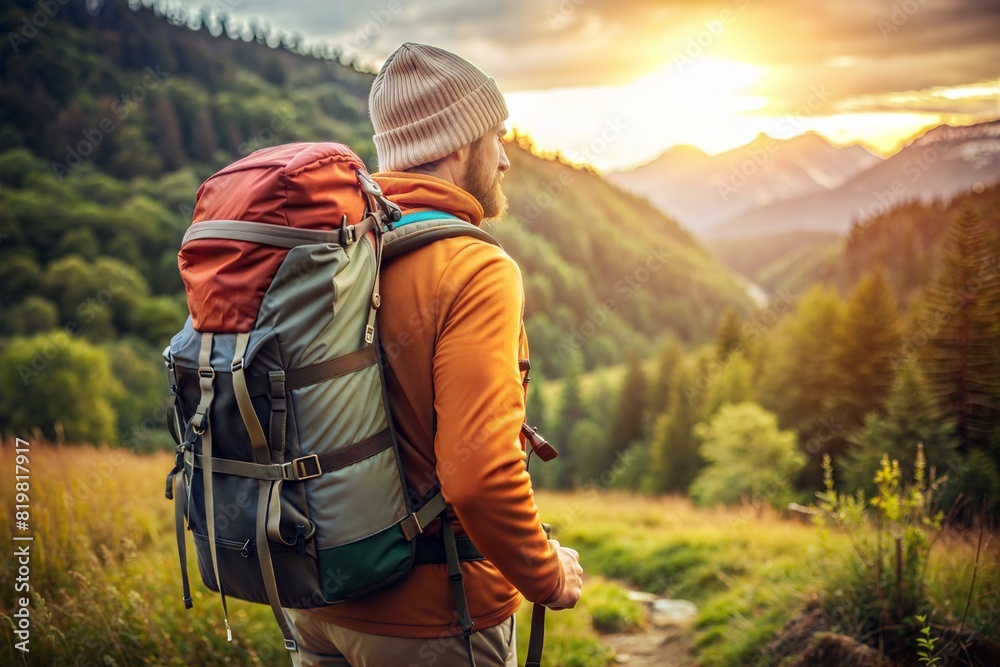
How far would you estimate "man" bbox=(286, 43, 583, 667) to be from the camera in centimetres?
149

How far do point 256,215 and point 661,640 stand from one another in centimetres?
482

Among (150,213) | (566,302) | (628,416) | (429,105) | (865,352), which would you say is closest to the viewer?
(429,105)

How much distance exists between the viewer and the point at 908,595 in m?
3.49

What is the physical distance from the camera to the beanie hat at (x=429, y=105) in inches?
74.4

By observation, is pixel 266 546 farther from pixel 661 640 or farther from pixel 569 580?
pixel 661 640

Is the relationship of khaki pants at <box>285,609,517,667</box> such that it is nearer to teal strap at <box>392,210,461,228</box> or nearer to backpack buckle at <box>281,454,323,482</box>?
backpack buckle at <box>281,454,323,482</box>

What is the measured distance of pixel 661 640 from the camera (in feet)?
16.9

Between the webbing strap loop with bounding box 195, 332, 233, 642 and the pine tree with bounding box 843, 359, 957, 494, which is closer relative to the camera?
the webbing strap loop with bounding box 195, 332, 233, 642

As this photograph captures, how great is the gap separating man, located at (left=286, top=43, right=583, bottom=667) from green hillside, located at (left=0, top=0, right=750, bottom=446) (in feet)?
54.4

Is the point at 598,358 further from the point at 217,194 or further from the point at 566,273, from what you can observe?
the point at 217,194

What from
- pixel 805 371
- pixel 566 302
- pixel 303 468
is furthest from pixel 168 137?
pixel 303 468

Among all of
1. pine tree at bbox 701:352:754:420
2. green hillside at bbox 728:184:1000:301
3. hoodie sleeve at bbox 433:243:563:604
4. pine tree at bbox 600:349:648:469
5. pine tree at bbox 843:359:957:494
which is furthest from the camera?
pine tree at bbox 600:349:648:469

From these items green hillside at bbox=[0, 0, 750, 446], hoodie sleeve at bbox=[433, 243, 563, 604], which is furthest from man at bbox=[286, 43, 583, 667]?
green hillside at bbox=[0, 0, 750, 446]

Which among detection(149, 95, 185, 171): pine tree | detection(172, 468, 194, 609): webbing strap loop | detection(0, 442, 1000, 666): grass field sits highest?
detection(149, 95, 185, 171): pine tree
